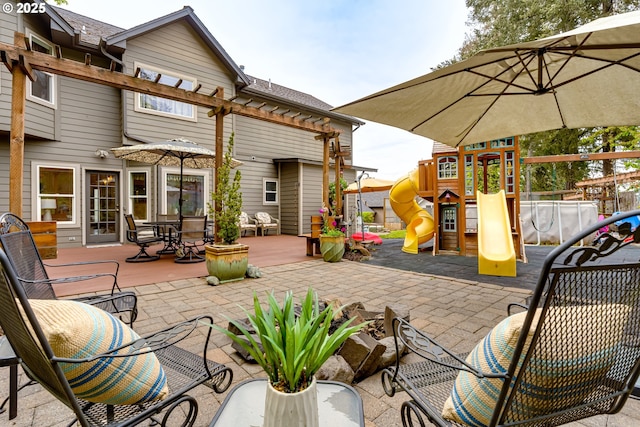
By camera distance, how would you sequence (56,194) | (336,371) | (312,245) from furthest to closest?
1. (56,194)
2. (312,245)
3. (336,371)

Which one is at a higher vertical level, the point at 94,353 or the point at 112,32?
the point at 112,32

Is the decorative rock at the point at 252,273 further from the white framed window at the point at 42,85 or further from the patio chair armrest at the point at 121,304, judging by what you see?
the white framed window at the point at 42,85

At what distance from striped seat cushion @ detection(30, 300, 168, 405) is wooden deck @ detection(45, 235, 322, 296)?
3417 mm

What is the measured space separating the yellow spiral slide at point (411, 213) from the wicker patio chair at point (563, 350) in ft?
21.6

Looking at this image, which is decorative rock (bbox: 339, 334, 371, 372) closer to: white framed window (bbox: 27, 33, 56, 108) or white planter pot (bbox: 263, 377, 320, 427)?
white planter pot (bbox: 263, 377, 320, 427)

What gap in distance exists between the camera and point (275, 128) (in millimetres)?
11039

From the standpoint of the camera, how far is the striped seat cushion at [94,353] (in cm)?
86

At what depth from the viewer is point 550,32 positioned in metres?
11.1

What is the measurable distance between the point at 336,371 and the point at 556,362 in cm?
121

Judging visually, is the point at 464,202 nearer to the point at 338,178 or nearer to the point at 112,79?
the point at 338,178

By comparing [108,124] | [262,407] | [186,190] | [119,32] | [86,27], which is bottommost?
[262,407]

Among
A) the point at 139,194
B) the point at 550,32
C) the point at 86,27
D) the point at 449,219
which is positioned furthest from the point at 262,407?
the point at 550,32

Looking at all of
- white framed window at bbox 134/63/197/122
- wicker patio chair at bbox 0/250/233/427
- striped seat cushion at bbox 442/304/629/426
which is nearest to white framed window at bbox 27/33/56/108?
white framed window at bbox 134/63/197/122

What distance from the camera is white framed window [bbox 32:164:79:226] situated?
6688mm
